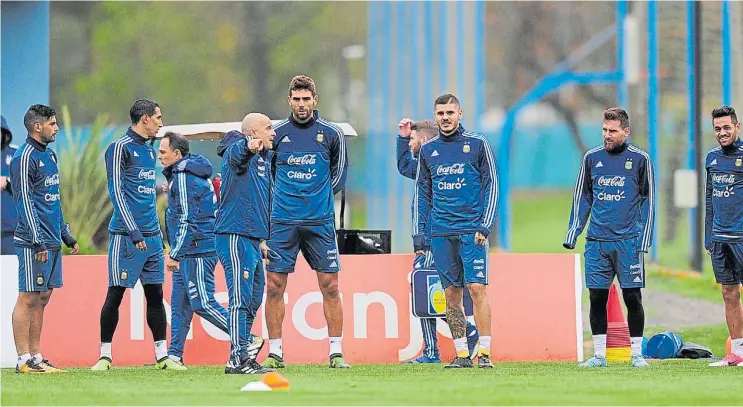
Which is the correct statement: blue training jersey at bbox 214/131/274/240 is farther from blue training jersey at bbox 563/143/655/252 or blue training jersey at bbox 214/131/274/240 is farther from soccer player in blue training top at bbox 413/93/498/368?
blue training jersey at bbox 563/143/655/252

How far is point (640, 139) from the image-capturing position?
144 feet

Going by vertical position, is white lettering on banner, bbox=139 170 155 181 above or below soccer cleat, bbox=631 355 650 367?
above

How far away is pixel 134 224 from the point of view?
1249 centimetres

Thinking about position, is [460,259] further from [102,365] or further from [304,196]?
[102,365]

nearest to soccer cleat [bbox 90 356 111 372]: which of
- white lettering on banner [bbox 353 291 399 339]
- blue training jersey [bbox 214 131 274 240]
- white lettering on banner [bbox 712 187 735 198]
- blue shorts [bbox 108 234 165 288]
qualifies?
blue shorts [bbox 108 234 165 288]

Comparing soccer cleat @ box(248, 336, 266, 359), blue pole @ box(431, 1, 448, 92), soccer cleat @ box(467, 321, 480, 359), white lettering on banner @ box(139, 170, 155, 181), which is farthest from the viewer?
blue pole @ box(431, 1, 448, 92)

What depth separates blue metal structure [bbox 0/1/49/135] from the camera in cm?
2033

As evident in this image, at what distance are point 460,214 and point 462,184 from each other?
24 centimetres

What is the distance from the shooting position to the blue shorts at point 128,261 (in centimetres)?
1265

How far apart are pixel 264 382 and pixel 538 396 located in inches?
71.1

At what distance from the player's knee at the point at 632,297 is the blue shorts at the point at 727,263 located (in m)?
0.76

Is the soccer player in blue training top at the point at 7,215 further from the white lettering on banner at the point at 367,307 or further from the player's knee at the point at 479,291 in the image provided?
the player's knee at the point at 479,291

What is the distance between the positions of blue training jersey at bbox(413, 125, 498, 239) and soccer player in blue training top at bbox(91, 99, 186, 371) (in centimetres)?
231

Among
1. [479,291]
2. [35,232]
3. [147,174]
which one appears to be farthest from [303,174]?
[35,232]
